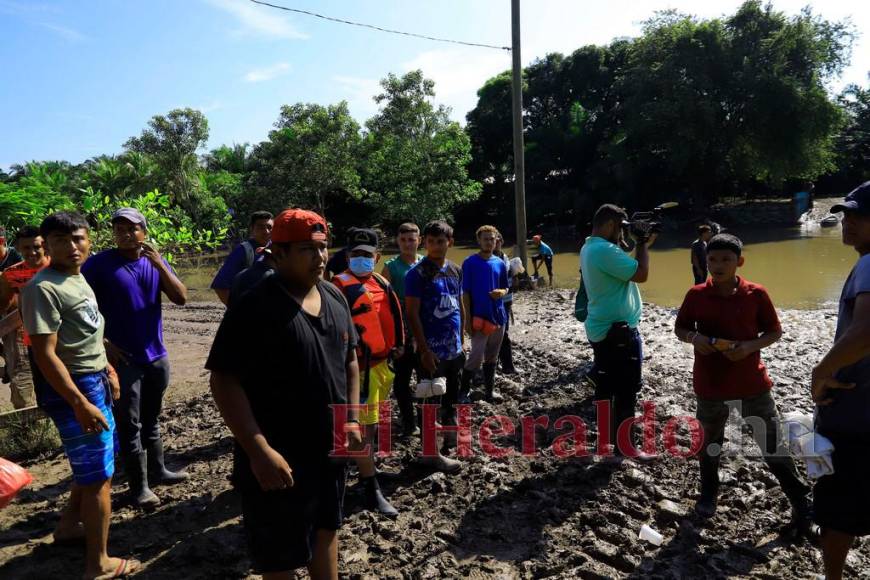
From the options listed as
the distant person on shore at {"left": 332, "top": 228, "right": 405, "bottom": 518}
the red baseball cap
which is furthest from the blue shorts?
the red baseball cap

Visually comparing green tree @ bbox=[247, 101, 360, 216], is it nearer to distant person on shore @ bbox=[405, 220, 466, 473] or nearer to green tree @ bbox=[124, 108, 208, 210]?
green tree @ bbox=[124, 108, 208, 210]

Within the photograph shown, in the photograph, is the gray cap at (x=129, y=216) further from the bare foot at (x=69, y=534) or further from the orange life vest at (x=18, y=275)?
the bare foot at (x=69, y=534)

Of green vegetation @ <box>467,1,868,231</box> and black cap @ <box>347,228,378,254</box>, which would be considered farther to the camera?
green vegetation @ <box>467,1,868,231</box>

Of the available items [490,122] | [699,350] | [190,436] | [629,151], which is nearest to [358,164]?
[490,122]

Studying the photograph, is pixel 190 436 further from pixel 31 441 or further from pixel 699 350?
pixel 699 350

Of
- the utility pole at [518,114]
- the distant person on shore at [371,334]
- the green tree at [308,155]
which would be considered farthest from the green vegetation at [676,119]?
the distant person on shore at [371,334]

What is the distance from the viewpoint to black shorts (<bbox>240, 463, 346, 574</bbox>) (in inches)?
83.6

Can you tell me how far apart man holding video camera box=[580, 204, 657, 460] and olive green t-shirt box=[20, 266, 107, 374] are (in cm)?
311

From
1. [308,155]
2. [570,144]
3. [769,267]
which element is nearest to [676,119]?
[570,144]

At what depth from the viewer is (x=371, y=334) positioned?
376cm

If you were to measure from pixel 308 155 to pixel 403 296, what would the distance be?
20513mm

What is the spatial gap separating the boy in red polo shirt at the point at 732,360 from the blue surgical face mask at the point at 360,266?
2.01 m

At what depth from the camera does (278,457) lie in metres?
2.06

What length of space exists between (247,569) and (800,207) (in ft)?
114
